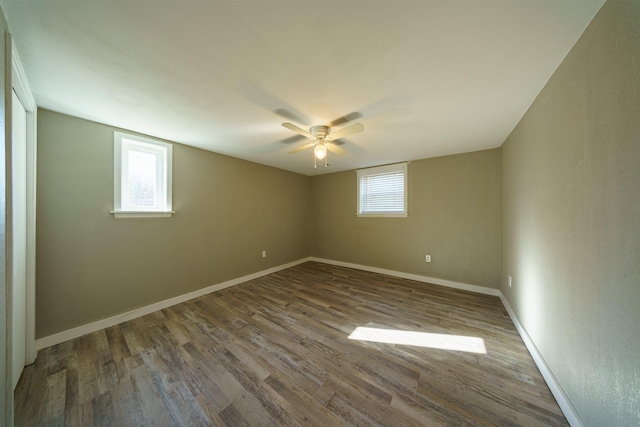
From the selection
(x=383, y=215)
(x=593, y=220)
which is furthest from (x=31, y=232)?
(x=383, y=215)

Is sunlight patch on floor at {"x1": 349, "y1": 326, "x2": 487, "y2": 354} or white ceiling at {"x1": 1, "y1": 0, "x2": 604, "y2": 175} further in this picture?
sunlight patch on floor at {"x1": 349, "y1": 326, "x2": 487, "y2": 354}

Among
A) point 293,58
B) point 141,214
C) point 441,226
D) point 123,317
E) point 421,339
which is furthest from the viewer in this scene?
point 441,226

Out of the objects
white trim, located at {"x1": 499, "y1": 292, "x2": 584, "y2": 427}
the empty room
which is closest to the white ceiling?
the empty room

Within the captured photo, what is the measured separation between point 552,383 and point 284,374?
1.85 meters

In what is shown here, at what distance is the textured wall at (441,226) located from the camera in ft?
9.65

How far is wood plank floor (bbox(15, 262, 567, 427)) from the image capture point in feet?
3.94

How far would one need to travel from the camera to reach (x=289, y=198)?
439cm

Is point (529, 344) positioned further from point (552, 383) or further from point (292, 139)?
point (292, 139)

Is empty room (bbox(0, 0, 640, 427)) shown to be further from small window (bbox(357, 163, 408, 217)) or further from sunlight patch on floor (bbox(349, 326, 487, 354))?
small window (bbox(357, 163, 408, 217))

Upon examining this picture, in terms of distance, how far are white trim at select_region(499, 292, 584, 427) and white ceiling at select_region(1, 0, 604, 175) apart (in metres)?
2.08

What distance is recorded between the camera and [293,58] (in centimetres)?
123

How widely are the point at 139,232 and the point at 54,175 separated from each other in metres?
0.85

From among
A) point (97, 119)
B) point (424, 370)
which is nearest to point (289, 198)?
point (97, 119)

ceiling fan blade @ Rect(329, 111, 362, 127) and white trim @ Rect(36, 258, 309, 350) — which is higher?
ceiling fan blade @ Rect(329, 111, 362, 127)
